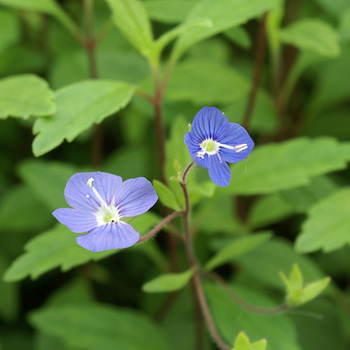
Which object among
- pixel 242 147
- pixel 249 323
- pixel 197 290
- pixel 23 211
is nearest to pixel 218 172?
pixel 242 147

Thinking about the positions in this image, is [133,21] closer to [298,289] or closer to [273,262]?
[298,289]

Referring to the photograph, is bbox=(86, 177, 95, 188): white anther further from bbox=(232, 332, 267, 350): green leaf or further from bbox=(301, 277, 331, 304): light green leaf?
bbox=(301, 277, 331, 304): light green leaf

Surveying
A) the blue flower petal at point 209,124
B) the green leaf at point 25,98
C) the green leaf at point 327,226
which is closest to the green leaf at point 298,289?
the green leaf at point 327,226

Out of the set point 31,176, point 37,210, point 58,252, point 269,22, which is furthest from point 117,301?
point 269,22

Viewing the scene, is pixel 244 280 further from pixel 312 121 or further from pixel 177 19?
pixel 177 19

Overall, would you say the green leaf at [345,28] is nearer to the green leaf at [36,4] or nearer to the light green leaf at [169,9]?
the light green leaf at [169,9]

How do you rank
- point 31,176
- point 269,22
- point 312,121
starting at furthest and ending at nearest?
point 312,121, point 269,22, point 31,176

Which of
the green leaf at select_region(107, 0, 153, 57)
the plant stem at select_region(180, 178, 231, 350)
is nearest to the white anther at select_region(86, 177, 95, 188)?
the plant stem at select_region(180, 178, 231, 350)
